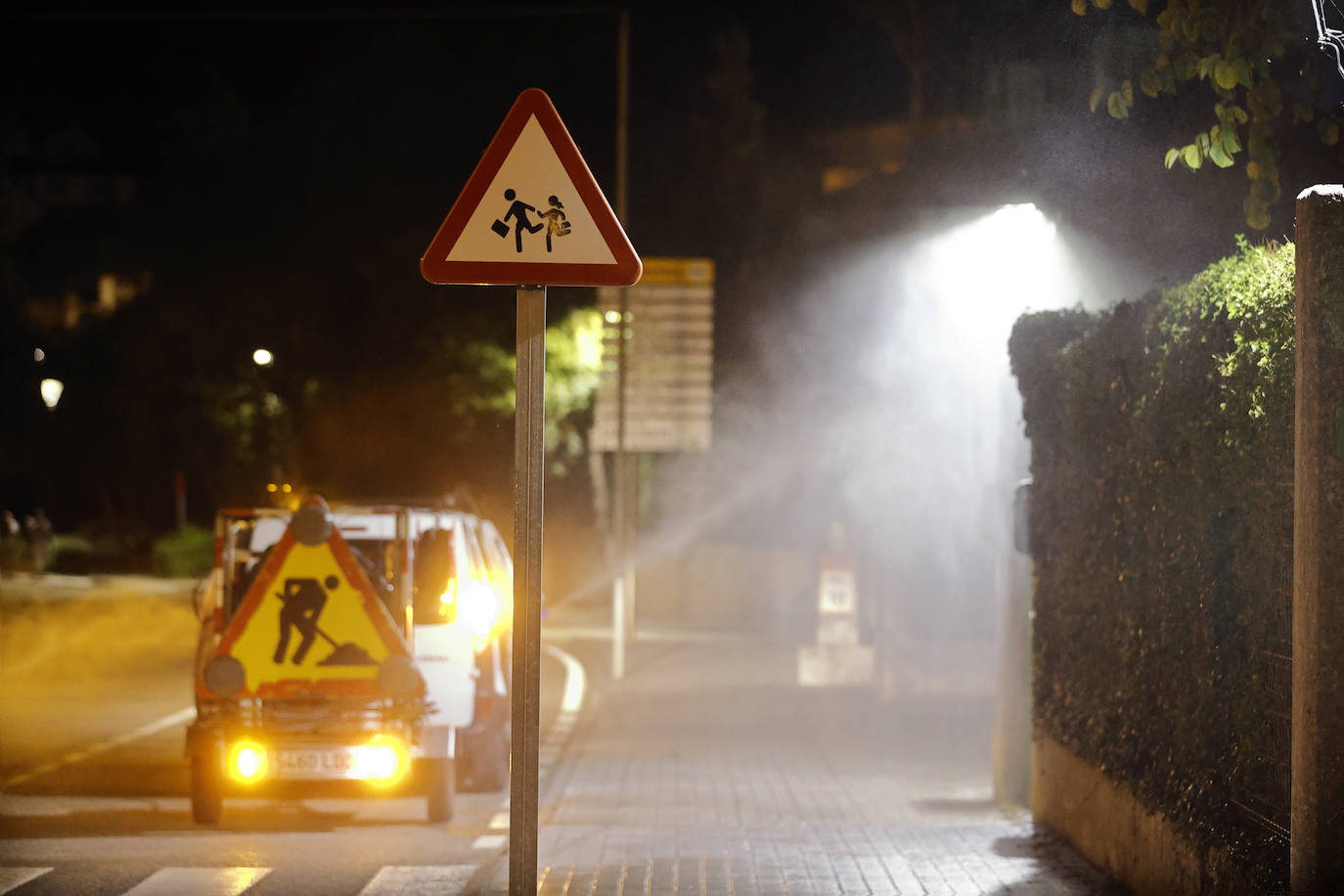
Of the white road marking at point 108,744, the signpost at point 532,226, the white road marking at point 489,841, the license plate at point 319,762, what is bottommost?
the white road marking at point 108,744

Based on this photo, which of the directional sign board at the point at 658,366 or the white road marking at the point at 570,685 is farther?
the directional sign board at the point at 658,366

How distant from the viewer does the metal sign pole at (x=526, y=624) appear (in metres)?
4.87

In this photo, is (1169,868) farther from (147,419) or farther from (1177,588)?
(147,419)

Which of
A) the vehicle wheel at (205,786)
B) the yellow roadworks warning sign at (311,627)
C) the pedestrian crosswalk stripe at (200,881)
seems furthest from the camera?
the vehicle wheel at (205,786)

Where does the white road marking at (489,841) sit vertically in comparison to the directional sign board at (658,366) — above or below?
below

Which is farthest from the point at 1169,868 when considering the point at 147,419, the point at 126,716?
the point at 147,419

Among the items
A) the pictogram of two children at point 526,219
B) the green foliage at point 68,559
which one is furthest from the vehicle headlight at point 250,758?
the green foliage at point 68,559

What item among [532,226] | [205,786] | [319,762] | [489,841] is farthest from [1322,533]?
[205,786]

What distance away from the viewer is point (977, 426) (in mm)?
21438

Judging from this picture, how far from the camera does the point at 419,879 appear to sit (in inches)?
355

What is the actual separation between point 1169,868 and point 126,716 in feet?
40.1

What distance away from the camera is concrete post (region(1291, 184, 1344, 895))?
17.4 ft

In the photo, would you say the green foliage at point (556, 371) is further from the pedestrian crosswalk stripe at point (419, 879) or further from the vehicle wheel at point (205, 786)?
the pedestrian crosswalk stripe at point (419, 879)

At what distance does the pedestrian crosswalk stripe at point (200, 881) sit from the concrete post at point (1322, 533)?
539 centimetres
